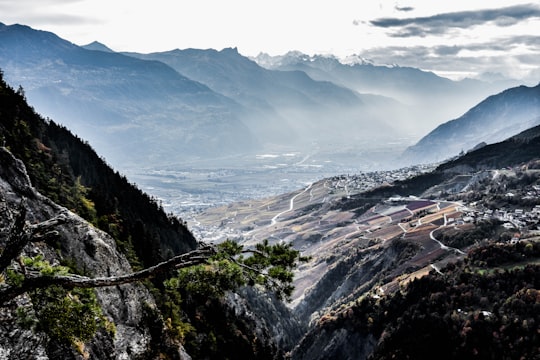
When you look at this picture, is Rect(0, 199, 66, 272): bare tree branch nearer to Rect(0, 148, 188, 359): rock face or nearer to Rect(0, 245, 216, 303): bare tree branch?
Rect(0, 245, 216, 303): bare tree branch

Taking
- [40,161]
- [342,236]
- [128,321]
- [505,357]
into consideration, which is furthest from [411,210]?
[128,321]

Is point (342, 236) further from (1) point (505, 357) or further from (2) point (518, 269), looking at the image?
(1) point (505, 357)

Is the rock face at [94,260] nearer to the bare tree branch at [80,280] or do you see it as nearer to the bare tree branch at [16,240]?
the bare tree branch at [80,280]

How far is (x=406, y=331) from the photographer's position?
73.0 m

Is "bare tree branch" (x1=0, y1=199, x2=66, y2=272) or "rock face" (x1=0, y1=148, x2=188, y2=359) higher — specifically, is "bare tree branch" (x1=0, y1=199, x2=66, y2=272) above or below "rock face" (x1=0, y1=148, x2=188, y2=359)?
above

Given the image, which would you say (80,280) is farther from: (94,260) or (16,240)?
(94,260)

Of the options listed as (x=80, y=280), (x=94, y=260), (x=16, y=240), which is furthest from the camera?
(x=94, y=260)

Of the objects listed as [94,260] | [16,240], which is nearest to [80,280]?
[16,240]

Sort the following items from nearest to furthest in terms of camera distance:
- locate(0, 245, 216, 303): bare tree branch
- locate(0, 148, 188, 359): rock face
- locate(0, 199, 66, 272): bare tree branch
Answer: locate(0, 199, 66, 272): bare tree branch, locate(0, 245, 216, 303): bare tree branch, locate(0, 148, 188, 359): rock face

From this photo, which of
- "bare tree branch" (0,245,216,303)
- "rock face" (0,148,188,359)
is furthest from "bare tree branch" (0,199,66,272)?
"rock face" (0,148,188,359)

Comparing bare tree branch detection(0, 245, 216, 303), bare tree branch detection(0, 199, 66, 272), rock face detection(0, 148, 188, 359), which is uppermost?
bare tree branch detection(0, 199, 66, 272)

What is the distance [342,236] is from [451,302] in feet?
394

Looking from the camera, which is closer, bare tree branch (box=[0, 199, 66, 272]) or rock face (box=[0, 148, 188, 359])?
bare tree branch (box=[0, 199, 66, 272])

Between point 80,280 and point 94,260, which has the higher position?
point 80,280
